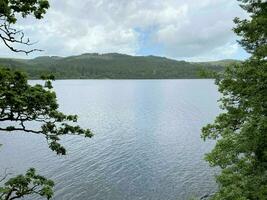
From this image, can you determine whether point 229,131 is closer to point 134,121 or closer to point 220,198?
point 220,198

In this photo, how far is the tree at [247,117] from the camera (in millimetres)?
18719

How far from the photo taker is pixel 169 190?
45750 millimetres

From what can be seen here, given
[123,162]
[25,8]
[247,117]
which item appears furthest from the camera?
[123,162]

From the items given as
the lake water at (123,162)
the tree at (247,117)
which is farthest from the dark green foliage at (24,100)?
the lake water at (123,162)

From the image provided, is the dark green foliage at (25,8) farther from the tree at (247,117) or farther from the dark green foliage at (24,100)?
the tree at (247,117)

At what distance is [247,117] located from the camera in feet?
65.4

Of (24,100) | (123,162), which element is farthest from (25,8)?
(123,162)

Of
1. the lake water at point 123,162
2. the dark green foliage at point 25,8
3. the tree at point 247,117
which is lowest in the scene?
the lake water at point 123,162

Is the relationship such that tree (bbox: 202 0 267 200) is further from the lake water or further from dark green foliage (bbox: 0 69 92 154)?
the lake water

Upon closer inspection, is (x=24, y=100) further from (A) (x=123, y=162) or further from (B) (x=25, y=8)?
(A) (x=123, y=162)

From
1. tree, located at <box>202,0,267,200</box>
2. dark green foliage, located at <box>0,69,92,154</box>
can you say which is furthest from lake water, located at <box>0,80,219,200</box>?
dark green foliage, located at <box>0,69,92,154</box>

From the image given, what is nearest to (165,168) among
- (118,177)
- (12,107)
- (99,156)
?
(118,177)

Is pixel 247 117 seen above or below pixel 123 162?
above

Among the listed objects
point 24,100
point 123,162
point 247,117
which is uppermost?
point 24,100
